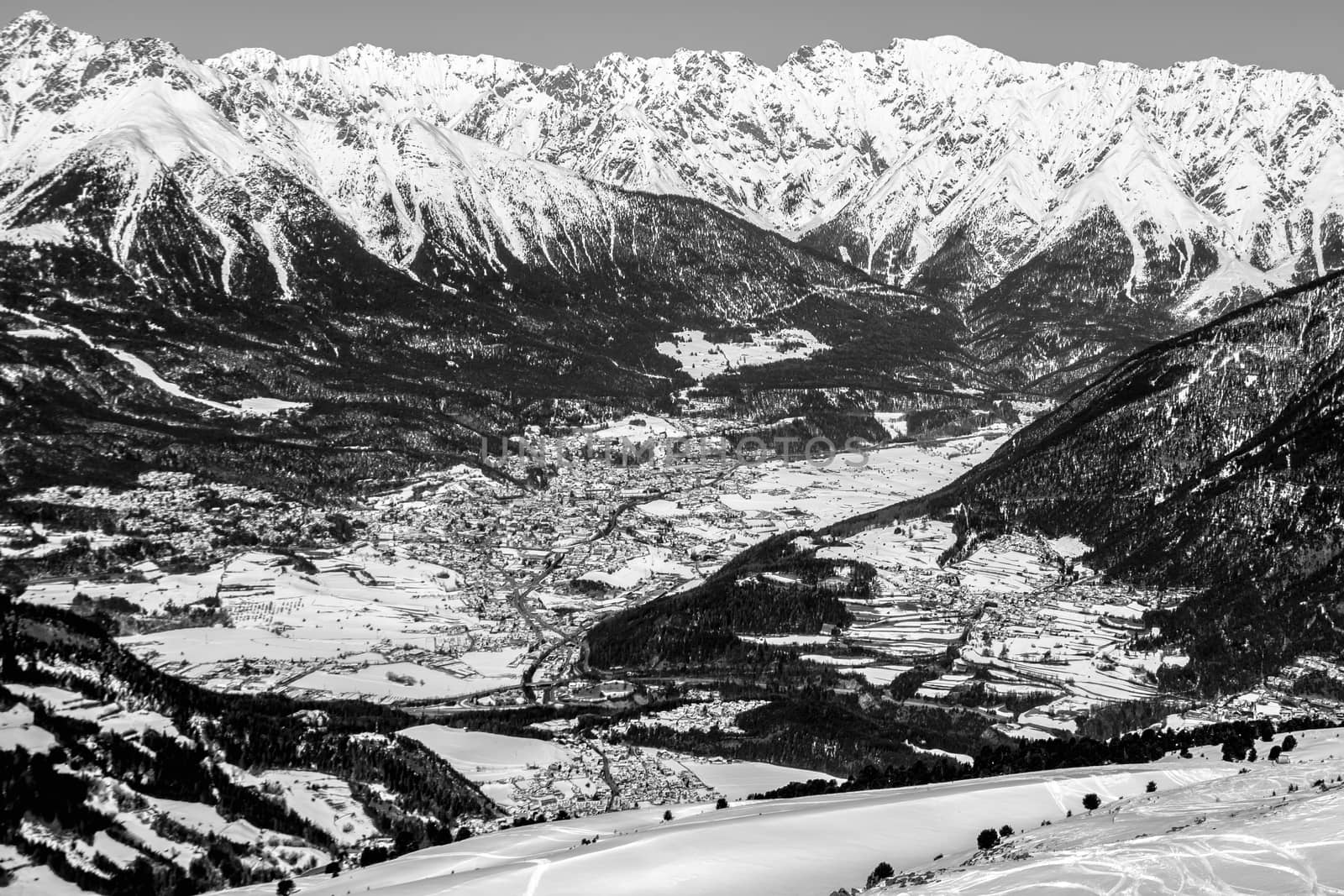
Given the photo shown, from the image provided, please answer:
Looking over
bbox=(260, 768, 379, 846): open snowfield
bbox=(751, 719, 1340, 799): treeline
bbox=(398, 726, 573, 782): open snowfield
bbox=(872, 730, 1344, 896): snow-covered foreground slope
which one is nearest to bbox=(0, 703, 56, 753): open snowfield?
bbox=(260, 768, 379, 846): open snowfield

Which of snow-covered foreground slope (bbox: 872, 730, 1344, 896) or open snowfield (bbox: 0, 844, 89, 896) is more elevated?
snow-covered foreground slope (bbox: 872, 730, 1344, 896)

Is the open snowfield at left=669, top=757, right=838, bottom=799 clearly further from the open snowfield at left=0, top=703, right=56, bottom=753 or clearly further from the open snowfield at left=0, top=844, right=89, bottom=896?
the open snowfield at left=0, top=703, right=56, bottom=753

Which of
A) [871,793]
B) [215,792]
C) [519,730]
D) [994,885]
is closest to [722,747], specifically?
[519,730]

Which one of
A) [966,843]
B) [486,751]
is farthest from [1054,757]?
[486,751]

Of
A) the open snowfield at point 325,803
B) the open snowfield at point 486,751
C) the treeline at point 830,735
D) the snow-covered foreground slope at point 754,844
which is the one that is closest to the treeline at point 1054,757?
the snow-covered foreground slope at point 754,844

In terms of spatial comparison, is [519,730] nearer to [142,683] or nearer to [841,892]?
[142,683]

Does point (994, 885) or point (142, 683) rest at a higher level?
point (142, 683)

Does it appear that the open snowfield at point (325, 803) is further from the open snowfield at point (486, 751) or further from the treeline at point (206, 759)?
the open snowfield at point (486, 751)

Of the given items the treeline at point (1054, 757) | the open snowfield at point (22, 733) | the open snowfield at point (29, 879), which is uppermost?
the open snowfield at point (22, 733)
